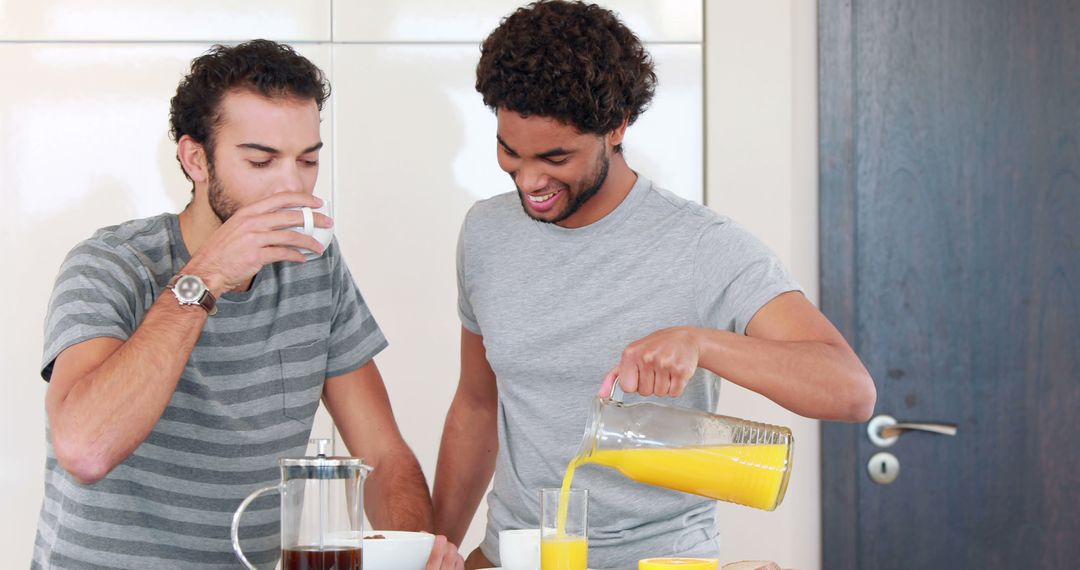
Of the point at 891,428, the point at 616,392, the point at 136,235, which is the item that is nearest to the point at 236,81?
the point at 136,235

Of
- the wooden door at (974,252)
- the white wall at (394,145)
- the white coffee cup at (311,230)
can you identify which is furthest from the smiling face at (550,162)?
the wooden door at (974,252)

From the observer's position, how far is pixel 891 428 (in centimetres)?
248

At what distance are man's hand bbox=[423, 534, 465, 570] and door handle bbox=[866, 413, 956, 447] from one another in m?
1.31

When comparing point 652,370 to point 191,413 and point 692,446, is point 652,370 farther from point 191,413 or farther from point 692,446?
point 191,413

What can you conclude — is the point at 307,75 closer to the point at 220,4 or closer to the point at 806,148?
the point at 220,4

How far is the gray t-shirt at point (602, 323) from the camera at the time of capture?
1.67m

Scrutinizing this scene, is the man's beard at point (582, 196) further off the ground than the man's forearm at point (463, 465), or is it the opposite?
the man's beard at point (582, 196)

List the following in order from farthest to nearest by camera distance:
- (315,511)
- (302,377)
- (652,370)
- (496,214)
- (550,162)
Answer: (496,214), (302,377), (550,162), (652,370), (315,511)

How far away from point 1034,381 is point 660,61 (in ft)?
3.30

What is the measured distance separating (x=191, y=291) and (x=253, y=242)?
0.10m

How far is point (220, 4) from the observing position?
245 cm

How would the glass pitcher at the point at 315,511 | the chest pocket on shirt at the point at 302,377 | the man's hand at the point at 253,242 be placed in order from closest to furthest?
the glass pitcher at the point at 315,511, the man's hand at the point at 253,242, the chest pocket on shirt at the point at 302,377

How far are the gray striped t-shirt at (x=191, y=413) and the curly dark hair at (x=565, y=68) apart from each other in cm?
43

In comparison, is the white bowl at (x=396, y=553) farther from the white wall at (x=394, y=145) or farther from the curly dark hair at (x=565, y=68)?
the white wall at (x=394, y=145)
